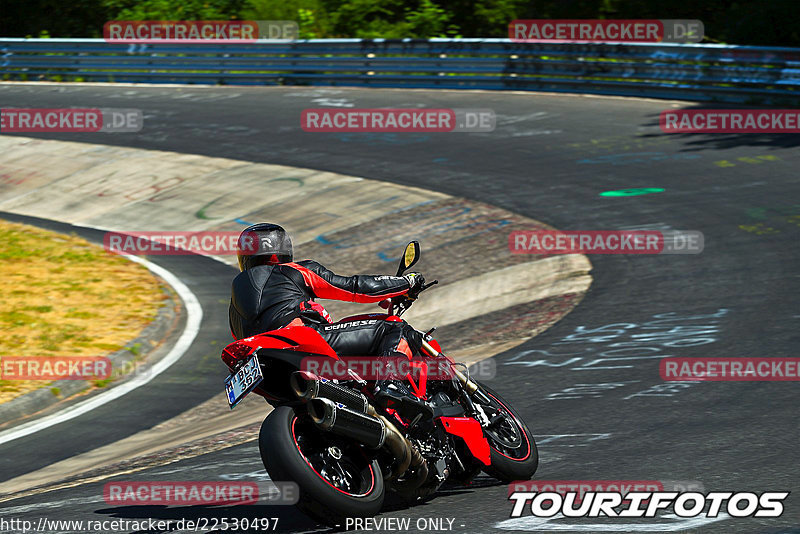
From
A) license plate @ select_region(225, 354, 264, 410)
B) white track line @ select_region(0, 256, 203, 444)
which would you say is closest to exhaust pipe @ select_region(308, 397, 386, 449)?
license plate @ select_region(225, 354, 264, 410)

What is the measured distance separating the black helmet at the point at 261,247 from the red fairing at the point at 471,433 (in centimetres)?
139

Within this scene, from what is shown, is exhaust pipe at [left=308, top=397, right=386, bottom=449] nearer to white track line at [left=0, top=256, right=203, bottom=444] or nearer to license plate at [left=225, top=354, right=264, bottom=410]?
license plate at [left=225, top=354, right=264, bottom=410]

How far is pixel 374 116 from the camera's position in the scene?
907 inches

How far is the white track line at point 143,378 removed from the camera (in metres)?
9.59

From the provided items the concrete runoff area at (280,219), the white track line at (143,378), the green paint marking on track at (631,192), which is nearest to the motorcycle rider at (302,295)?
the concrete runoff area at (280,219)

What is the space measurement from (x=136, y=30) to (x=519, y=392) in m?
27.7

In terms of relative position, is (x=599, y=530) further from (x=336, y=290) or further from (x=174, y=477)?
(x=174, y=477)

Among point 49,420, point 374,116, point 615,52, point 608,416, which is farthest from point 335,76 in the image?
point 608,416

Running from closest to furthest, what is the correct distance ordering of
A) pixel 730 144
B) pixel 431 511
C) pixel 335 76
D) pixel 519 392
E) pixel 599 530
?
pixel 599 530 → pixel 431 511 → pixel 519 392 → pixel 730 144 → pixel 335 76

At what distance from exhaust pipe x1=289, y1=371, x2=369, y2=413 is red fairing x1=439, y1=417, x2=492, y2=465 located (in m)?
0.76

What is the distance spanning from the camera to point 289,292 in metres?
5.88

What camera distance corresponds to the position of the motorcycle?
5.22 m

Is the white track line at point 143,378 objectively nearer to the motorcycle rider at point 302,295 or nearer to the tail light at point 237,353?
the motorcycle rider at point 302,295

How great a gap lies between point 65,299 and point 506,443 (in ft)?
29.2
